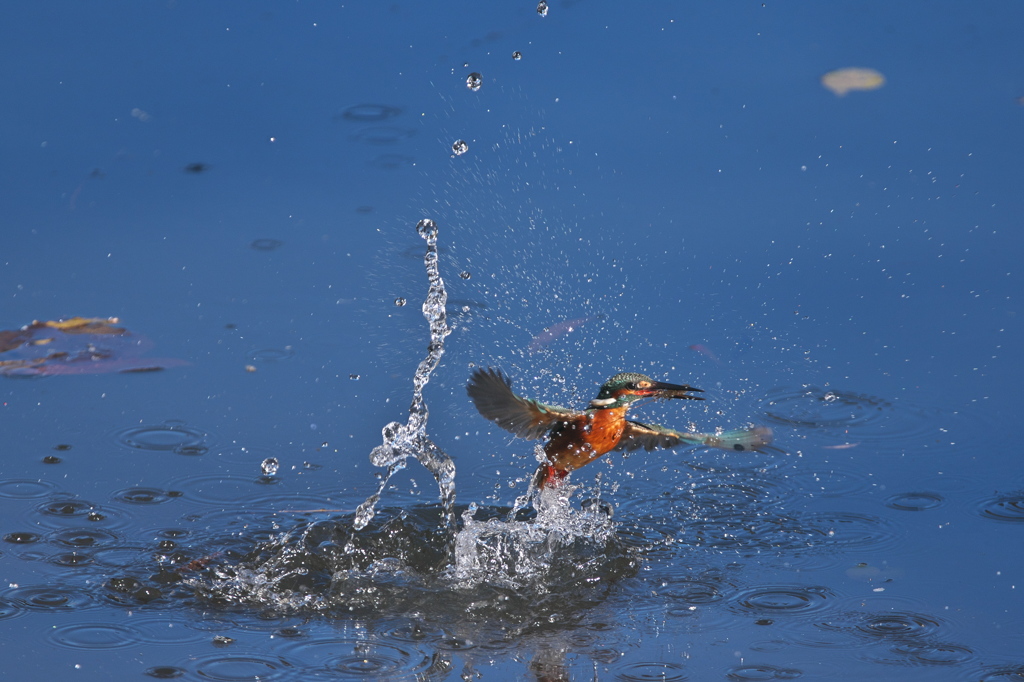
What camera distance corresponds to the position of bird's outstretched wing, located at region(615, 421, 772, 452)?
4.79 metres

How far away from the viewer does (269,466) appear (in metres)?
5.17

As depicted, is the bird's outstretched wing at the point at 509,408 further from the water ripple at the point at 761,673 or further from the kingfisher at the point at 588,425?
the water ripple at the point at 761,673

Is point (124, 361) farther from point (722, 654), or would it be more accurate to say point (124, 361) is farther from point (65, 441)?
point (722, 654)

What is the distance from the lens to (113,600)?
4086 millimetres

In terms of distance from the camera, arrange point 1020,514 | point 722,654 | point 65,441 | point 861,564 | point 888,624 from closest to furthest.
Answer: point 722,654 < point 888,624 < point 861,564 < point 1020,514 < point 65,441

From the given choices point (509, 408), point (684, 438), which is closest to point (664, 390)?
point (684, 438)

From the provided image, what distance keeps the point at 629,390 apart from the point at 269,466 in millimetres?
1650

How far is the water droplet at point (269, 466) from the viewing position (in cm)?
515

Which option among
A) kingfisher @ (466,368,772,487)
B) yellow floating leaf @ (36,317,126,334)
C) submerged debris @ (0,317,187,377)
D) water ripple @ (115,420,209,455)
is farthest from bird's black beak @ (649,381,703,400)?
yellow floating leaf @ (36,317,126,334)

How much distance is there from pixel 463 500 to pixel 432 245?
1163 mm

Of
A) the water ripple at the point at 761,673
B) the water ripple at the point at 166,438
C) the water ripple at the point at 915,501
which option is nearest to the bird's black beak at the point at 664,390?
the water ripple at the point at 915,501

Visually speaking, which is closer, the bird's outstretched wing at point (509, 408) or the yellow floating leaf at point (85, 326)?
the bird's outstretched wing at point (509, 408)

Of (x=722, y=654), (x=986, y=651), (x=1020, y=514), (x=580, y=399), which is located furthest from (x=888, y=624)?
(x=580, y=399)

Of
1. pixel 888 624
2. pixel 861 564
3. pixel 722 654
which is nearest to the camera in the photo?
pixel 722 654
